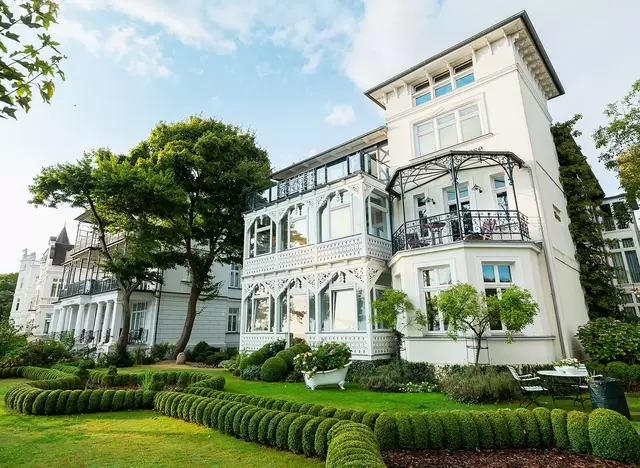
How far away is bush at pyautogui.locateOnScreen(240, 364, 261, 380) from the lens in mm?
13766

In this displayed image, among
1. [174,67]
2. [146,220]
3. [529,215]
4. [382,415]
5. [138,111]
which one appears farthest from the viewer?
[146,220]

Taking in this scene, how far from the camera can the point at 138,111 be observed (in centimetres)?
1043

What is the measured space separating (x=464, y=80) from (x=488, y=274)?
28.2 ft

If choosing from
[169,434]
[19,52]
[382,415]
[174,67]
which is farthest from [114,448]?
[174,67]

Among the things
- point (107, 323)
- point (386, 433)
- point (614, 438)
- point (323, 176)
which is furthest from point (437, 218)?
point (107, 323)

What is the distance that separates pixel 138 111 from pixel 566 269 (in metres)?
15.4

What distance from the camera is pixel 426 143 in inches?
613

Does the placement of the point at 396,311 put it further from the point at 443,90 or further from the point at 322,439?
the point at 443,90

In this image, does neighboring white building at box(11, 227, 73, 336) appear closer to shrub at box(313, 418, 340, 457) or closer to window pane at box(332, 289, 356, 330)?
window pane at box(332, 289, 356, 330)

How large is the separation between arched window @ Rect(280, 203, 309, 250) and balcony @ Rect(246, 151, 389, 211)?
84 centimetres

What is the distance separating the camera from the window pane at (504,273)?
1133cm

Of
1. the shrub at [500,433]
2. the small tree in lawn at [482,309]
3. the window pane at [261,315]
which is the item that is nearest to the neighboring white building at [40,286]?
the window pane at [261,315]

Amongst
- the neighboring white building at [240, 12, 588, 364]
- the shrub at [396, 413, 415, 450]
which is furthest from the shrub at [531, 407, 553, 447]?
the neighboring white building at [240, 12, 588, 364]

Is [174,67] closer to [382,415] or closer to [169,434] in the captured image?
[169,434]
